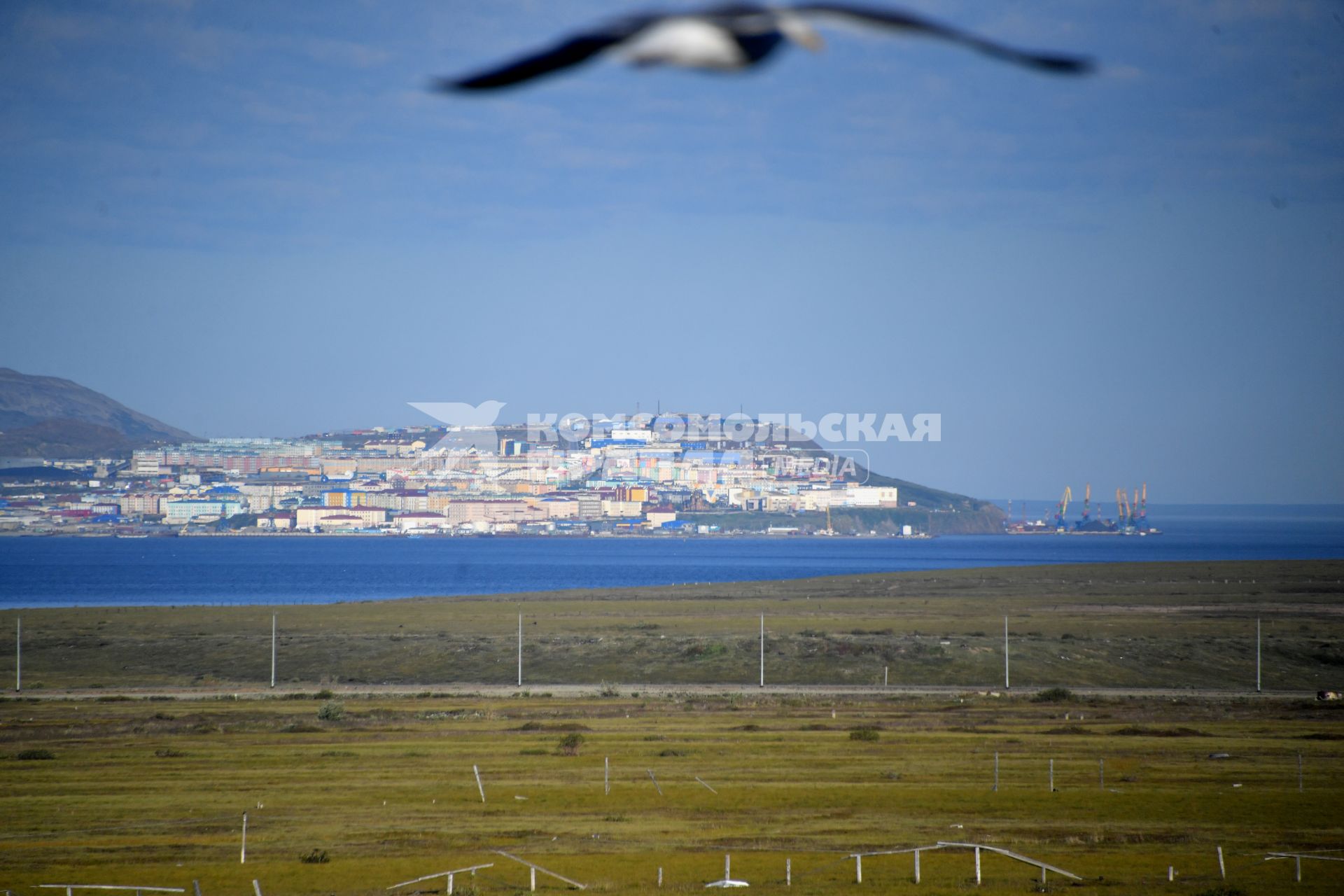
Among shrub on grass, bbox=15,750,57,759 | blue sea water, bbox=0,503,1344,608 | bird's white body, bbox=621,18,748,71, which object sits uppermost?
bird's white body, bbox=621,18,748,71

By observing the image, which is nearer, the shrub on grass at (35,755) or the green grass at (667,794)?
the green grass at (667,794)

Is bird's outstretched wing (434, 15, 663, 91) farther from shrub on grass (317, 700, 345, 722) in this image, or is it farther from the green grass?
shrub on grass (317, 700, 345, 722)

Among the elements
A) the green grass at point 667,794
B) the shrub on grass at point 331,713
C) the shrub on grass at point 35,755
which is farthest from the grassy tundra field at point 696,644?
the shrub on grass at point 35,755

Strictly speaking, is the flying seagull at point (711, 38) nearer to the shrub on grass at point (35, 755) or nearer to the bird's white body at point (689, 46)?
the bird's white body at point (689, 46)

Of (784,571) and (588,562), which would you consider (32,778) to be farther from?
(588,562)

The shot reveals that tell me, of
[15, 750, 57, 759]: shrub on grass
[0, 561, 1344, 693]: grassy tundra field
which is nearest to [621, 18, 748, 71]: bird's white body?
[15, 750, 57, 759]: shrub on grass

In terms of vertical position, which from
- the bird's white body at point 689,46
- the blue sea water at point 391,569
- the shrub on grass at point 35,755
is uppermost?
the bird's white body at point 689,46

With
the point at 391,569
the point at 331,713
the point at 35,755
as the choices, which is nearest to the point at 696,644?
the point at 331,713

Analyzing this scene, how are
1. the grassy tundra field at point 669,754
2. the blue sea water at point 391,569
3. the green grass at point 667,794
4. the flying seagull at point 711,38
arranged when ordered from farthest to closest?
1. the blue sea water at point 391,569
2. the grassy tundra field at point 669,754
3. the green grass at point 667,794
4. the flying seagull at point 711,38
